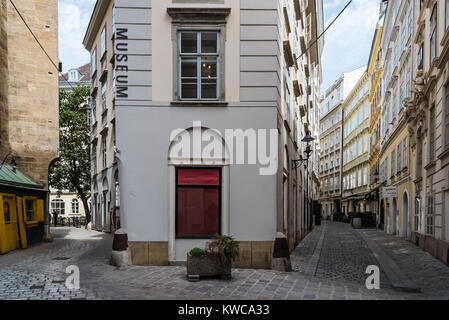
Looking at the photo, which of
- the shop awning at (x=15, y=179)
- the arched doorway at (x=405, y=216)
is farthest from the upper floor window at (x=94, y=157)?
the arched doorway at (x=405, y=216)

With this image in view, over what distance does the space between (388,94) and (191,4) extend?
21.6 metres

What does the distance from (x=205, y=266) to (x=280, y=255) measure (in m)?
2.40

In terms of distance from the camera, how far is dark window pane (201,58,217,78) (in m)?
11.5

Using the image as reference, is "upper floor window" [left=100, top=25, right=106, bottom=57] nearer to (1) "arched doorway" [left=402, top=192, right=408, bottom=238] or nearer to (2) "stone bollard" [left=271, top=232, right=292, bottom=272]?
(2) "stone bollard" [left=271, top=232, right=292, bottom=272]

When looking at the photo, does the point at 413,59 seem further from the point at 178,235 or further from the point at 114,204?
the point at 114,204

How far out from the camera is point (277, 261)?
35.1 feet

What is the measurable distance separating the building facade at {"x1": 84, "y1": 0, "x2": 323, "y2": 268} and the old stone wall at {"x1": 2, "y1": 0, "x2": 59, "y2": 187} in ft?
34.5

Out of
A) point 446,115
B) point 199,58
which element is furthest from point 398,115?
point 199,58

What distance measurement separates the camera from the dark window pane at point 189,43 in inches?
456

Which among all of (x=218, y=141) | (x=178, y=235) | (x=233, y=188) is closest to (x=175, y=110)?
(x=218, y=141)

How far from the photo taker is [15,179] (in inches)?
655

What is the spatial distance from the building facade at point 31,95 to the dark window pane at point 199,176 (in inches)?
402

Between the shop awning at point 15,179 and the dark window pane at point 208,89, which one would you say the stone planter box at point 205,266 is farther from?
the shop awning at point 15,179

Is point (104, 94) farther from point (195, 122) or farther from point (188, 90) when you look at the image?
point (195, 122)
